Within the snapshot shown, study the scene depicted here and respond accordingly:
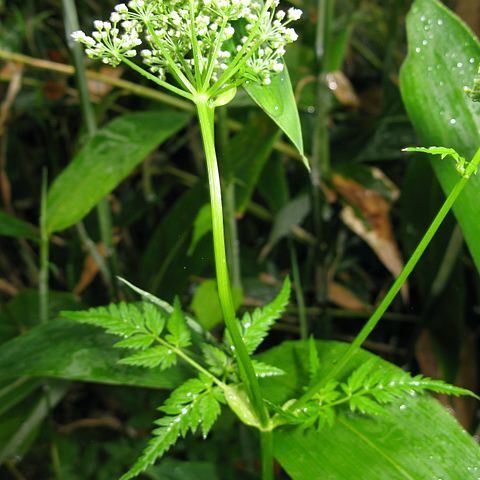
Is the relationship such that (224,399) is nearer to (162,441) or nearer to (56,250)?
(162,441)

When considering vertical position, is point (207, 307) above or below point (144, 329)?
below

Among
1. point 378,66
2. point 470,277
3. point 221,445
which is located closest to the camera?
point 221,445

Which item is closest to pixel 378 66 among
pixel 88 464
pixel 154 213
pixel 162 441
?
pixel 154 213

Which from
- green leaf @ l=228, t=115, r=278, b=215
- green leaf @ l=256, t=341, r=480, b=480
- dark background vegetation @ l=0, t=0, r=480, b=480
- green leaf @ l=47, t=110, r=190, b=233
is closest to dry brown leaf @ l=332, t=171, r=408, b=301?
dark background vegetation @ l=0, t=0, r=480, b=480

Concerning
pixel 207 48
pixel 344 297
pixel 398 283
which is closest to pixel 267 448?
pixel 398 283

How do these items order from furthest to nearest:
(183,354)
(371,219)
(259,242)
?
(259,242) → (371,219) → (183,354)

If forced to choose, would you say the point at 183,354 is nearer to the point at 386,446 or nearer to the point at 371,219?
the point at 386,446
